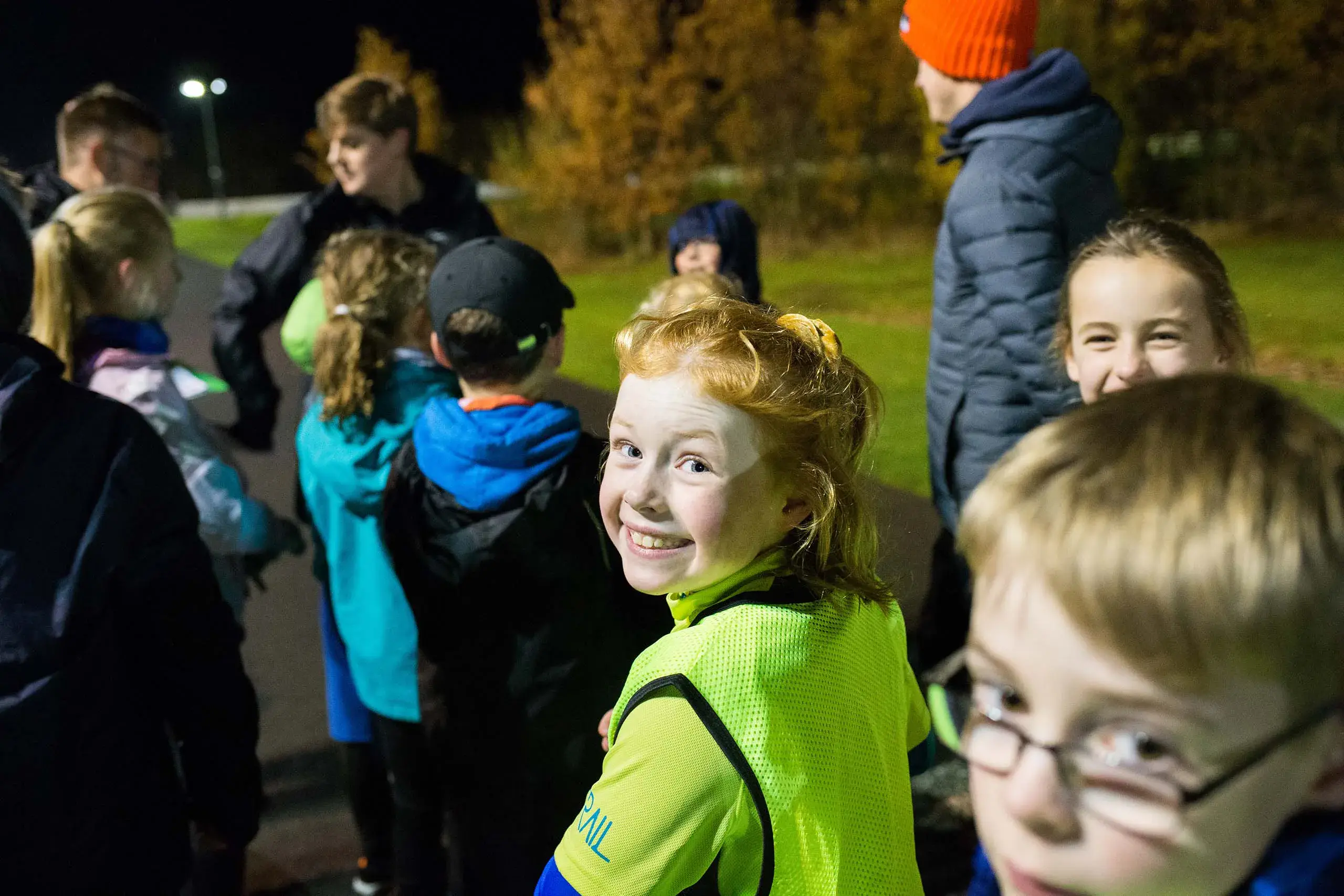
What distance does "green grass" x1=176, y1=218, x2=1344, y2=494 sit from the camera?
21.1 ft

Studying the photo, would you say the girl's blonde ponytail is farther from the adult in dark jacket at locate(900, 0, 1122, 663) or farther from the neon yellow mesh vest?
the adult in dark jacket at locate(900, 0, 1122, 663)

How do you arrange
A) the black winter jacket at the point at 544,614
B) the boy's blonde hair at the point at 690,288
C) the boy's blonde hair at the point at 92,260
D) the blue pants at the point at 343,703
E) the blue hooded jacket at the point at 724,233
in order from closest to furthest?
the black winter jacket at the point at 544,614 → the boy's blonde hair at the point at 92,260 → the boy's blonde hair at the point at 690,288 → the blue pants at the point at 343,703 → the blue hooded jacket at the point at 724,233

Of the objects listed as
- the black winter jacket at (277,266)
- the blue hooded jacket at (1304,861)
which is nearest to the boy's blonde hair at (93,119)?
the black winter jacket at (277,266)

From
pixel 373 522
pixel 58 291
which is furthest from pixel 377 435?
pixel 58 291

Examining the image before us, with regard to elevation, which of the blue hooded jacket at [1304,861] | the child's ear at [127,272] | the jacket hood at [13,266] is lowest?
the blue hooded jacket at [1304,861]

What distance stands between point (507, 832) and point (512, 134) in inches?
518

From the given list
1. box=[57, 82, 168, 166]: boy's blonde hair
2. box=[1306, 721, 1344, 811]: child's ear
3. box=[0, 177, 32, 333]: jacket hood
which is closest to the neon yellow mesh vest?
box=[1306, 721, 1344, 811]: child's ear

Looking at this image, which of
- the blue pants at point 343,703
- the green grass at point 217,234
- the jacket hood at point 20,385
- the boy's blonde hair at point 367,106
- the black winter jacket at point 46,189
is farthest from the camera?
the green grass at point 217,234

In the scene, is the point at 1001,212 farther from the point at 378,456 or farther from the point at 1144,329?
the point at 378,456

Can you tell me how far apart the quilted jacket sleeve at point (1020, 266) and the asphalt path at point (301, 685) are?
455 mm

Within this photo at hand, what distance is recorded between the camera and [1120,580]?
0.67m

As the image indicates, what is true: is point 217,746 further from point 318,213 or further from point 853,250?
point 853,250

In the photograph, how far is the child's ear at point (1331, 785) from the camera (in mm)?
669

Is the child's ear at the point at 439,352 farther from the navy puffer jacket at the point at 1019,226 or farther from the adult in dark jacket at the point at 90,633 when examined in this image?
the navy puffer jacket at the point at 1019,226
